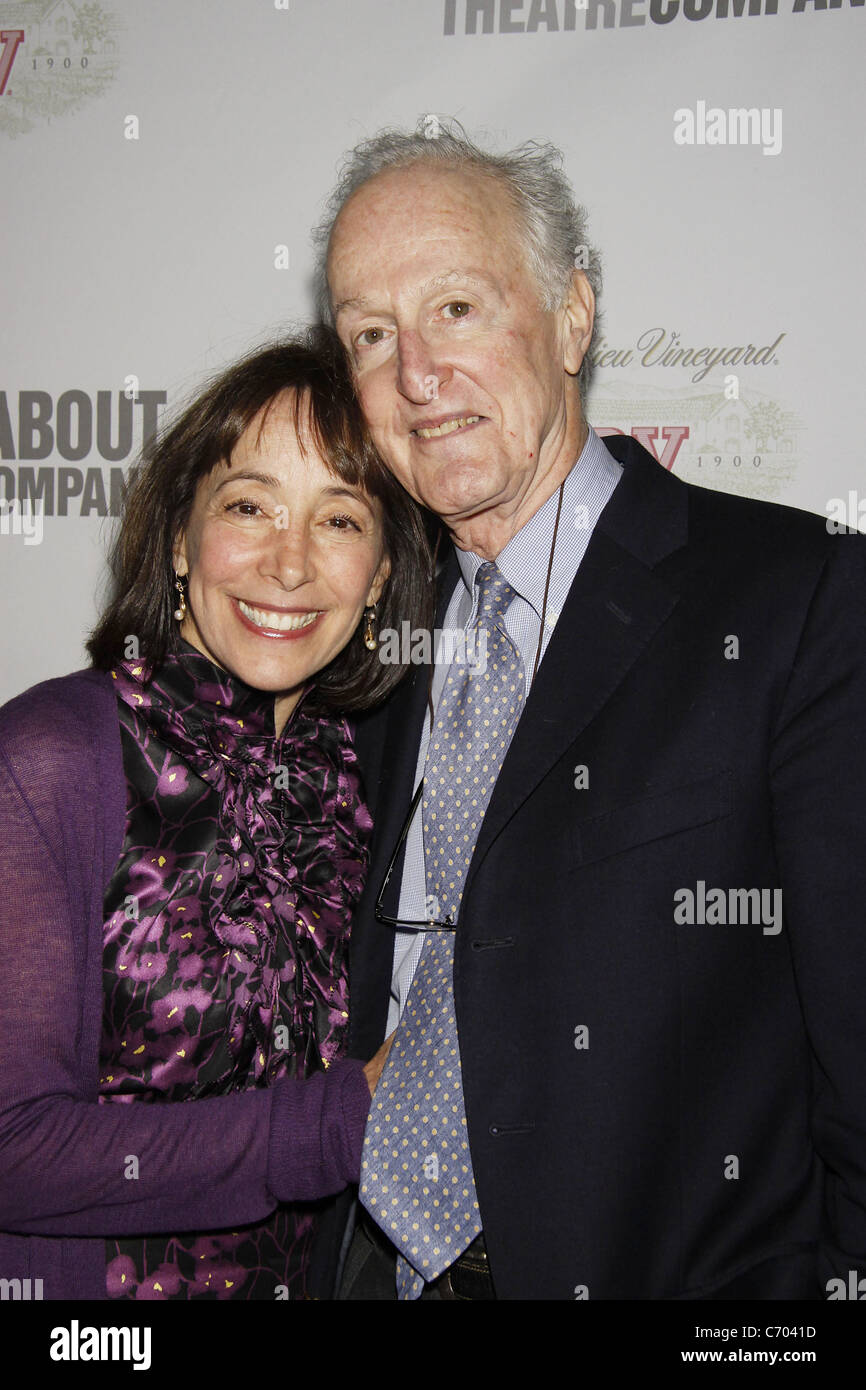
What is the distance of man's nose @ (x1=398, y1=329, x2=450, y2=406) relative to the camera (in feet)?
5.36

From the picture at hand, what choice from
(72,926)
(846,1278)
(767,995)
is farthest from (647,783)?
(72,926)

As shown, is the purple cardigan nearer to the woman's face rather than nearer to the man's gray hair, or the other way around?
the woman's face

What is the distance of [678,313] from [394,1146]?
1.70 meters

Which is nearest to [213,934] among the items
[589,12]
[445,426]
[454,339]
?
[445,426]

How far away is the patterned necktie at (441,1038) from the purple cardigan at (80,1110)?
0.17ft

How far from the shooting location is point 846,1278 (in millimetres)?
1334

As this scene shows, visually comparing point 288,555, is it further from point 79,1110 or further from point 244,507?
point 79,1110

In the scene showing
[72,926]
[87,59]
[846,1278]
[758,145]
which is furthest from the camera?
[87,59]

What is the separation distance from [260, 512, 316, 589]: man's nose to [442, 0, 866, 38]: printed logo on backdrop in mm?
1364

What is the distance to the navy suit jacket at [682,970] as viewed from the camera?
52.9 inches

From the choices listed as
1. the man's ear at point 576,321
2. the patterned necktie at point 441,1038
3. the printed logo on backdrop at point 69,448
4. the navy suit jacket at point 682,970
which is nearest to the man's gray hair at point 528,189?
the man's ear at point 576,321

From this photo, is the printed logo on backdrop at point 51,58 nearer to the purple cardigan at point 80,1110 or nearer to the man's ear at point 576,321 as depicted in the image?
the man's ear at point 576,321

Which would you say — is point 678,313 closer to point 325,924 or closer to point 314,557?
point 314,557

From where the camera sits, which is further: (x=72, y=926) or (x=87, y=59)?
(x=87, y=59)
